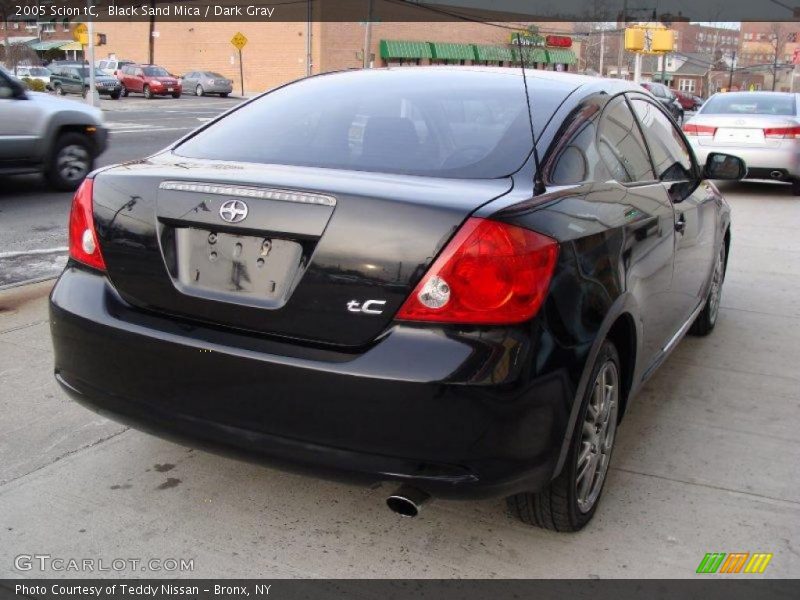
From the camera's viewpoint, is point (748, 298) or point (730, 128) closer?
point (748, 298)

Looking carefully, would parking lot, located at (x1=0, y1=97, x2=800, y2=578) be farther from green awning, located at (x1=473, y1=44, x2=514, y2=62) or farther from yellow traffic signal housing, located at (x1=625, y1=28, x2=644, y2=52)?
green awning, located at (x1=473, y1=44, x2=514, y2=62)

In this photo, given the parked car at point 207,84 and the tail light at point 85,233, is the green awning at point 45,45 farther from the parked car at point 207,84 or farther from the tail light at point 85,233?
the tail light at point 85,233

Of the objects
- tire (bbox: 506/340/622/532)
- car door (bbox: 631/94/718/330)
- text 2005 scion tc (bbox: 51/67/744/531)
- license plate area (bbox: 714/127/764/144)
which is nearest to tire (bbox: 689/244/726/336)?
car door (bbox: 631/94/718/330)

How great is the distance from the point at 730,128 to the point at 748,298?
260 inches

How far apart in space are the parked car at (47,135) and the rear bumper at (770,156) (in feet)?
26.7

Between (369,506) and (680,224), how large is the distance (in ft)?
6.46

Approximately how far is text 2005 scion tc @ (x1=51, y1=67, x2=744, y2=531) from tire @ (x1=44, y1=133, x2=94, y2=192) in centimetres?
784

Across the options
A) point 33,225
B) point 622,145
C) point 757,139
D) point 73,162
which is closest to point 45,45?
point 73,162

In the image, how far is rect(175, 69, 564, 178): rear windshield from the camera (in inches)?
119

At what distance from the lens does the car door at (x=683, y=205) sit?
407 cm

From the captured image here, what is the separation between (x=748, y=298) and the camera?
662 cm
